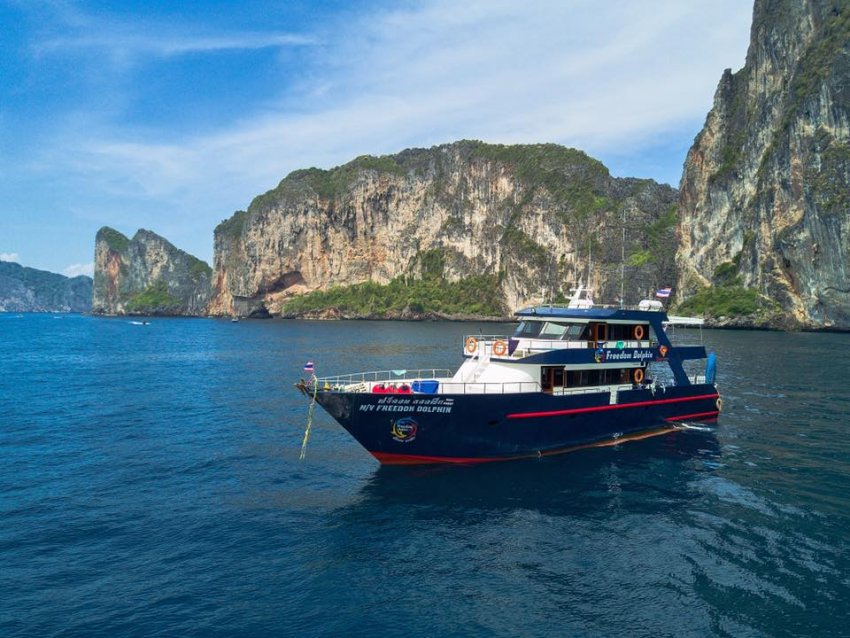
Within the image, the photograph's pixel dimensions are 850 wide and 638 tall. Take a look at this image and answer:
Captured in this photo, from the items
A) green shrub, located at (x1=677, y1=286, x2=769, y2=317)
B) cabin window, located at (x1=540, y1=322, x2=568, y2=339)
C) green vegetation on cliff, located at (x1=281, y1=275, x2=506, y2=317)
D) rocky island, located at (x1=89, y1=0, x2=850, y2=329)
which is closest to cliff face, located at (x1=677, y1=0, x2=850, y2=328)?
rocky island, located at (x1=89, y1=0, x2=850, y2=329)

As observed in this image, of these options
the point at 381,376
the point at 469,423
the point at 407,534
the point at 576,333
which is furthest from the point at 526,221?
the point at 407,534

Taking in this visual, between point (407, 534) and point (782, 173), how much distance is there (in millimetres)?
121599

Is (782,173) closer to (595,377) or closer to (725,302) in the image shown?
(725,302)

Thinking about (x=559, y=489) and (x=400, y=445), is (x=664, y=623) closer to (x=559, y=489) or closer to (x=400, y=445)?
(x=559, y=489)

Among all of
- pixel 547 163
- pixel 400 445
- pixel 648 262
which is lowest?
pixel 400 445

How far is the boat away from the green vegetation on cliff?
135 meters

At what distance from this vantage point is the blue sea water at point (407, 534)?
1335 centimetres

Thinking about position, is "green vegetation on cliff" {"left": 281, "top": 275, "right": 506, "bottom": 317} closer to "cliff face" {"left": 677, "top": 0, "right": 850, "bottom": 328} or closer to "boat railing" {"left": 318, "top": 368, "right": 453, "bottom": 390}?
"cliff face" {"left": 677, "top": 0, "right": 850, "bottom": 328}

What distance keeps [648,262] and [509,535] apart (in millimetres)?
137213

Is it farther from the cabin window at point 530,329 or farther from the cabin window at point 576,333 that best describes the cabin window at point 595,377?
the cabin window at point 530,329

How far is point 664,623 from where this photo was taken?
13094mm

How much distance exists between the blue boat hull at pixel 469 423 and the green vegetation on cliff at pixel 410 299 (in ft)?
456

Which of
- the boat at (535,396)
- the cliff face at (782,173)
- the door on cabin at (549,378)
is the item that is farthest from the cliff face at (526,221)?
the door on cabin at (549,378)

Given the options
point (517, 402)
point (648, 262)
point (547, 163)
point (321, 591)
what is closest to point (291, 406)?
point (517, 402)
